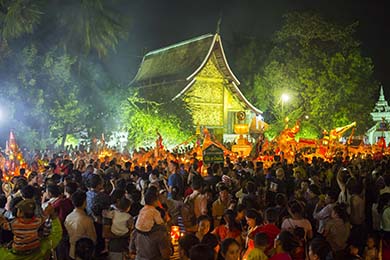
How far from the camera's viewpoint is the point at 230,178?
375 inches

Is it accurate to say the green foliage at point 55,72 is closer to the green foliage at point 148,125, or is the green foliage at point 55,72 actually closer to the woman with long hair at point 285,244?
the green foliage at point 148,125

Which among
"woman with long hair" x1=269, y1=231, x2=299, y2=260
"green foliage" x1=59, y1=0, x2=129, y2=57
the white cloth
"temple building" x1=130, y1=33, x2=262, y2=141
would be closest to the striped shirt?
the white cloth

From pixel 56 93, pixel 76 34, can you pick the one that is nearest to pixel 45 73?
pixel 56 93

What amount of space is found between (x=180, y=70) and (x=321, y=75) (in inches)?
414

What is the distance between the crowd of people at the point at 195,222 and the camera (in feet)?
15.9

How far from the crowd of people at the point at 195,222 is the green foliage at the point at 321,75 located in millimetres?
23971

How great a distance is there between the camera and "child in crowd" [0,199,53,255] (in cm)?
478

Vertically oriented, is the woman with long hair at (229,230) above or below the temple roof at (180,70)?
below

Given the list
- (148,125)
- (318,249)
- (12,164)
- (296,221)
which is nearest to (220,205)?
(296,221)

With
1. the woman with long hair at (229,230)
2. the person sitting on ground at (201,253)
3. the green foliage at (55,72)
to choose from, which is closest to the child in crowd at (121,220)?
the woman with long hair at (229,230)

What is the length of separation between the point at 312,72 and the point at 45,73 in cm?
1994

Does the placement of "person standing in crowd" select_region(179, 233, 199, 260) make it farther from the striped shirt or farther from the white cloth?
the striped shirt

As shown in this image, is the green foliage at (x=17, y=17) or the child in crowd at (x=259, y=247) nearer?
the child in crowd at (x=259, y=247)

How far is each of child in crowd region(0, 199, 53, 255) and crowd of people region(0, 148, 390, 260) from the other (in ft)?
0.03
